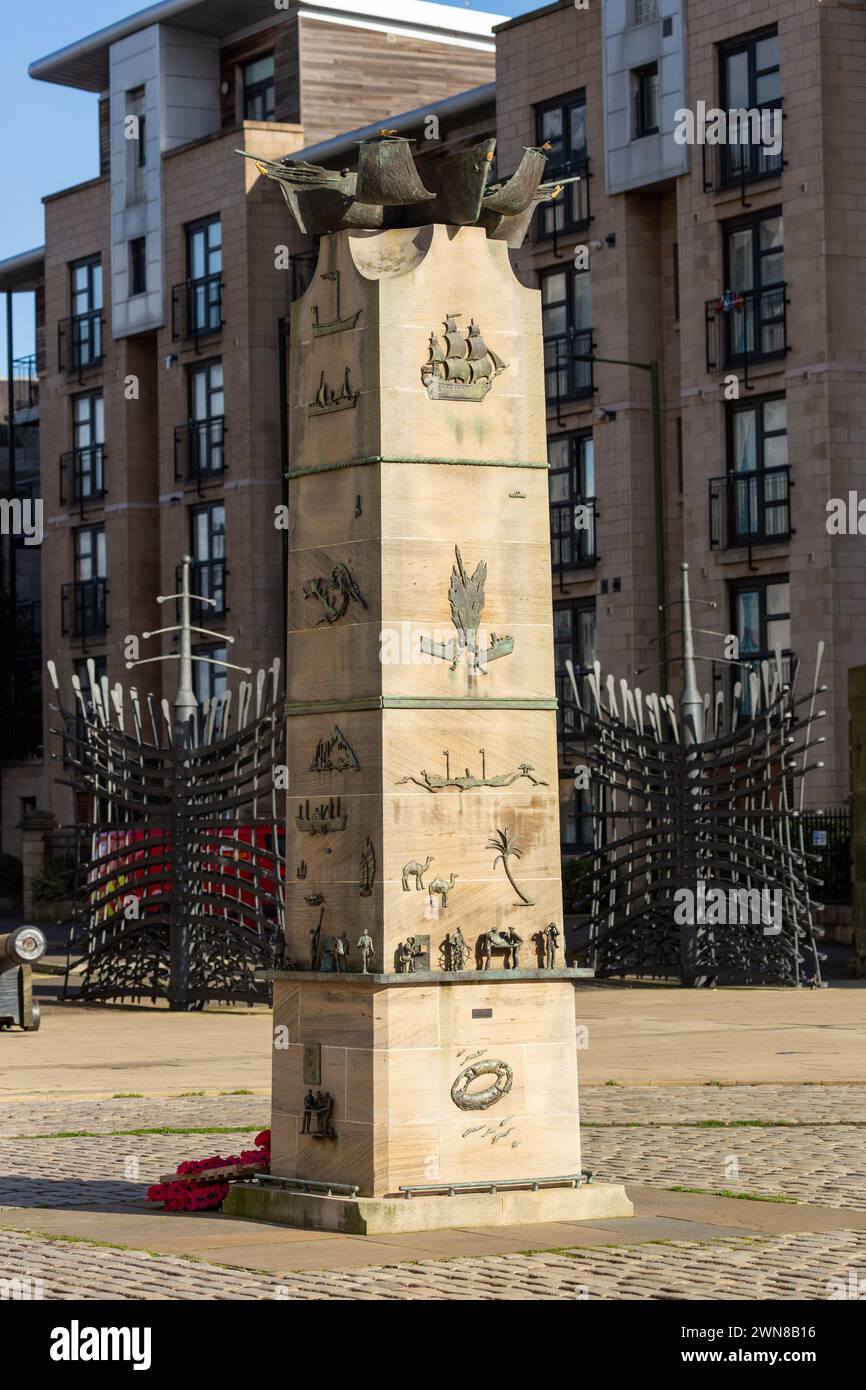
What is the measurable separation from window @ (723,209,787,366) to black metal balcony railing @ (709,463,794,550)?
8.06ft

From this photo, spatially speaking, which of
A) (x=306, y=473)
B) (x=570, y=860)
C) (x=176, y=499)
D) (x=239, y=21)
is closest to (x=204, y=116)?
(x=239, y=21)

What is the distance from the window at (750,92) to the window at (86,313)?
83.5 ft

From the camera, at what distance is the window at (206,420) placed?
65.7 metres

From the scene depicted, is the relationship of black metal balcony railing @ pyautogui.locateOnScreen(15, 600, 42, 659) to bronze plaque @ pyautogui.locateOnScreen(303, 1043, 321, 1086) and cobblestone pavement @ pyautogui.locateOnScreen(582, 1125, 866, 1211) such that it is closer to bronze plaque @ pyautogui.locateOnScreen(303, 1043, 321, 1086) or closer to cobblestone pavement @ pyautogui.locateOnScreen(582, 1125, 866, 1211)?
cobblestone pavement @ pyautogui.locateOnScreen(582, 1125, 866, 1211)

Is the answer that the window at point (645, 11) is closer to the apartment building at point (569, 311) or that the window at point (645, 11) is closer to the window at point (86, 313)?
the apartment building at point (569, 311)

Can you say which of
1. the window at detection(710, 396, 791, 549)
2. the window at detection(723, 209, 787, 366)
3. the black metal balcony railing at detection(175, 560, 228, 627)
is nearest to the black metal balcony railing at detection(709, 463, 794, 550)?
the window at detection(710, 396, 791, 549)

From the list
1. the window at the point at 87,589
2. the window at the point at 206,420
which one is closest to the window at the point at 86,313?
the window at the point at 87,589

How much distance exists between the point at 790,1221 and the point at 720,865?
66.9ft

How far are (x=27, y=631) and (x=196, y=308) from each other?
17.1 metres

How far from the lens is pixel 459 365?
13.1 meters

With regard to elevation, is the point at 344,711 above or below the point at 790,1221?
above

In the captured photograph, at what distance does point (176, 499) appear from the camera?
220 feet

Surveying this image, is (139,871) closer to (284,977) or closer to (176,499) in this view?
(284,977)

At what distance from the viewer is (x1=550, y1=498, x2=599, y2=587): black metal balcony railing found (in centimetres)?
5484
